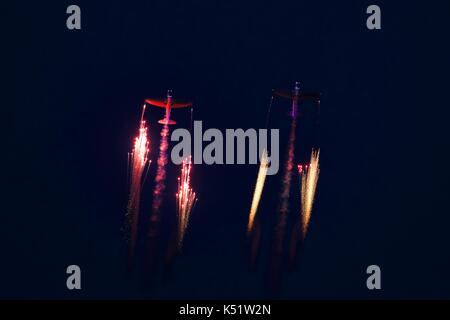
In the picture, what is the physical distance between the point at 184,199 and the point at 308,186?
343cm

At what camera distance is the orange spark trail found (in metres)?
14.4

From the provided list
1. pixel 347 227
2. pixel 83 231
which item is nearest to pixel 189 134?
pixel 83 231

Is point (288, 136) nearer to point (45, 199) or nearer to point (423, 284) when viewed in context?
point (423, 284)

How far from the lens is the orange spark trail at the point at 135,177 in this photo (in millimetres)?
14380

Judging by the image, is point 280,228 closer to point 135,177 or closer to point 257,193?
point 257,193

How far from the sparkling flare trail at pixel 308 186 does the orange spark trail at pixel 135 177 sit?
4.31 metres

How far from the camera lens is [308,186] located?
48.7 ft

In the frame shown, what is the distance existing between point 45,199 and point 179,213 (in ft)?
11.8

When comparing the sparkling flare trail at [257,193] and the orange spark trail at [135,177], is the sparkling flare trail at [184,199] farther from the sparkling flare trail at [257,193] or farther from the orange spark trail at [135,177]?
the sparkling flare trail at [257,193]

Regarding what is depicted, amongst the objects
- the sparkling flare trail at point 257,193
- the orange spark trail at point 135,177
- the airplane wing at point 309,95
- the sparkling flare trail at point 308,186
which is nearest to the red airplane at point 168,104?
the orange spark trail at point 135,177

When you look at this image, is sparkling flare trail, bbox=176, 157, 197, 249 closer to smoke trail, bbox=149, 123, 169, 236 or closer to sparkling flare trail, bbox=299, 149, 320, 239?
smoke trail, bbox=149, 123, 169, 236

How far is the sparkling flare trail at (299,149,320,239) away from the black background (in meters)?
0.31

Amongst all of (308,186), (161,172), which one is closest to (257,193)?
(308,186)

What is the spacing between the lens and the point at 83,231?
573 inches
